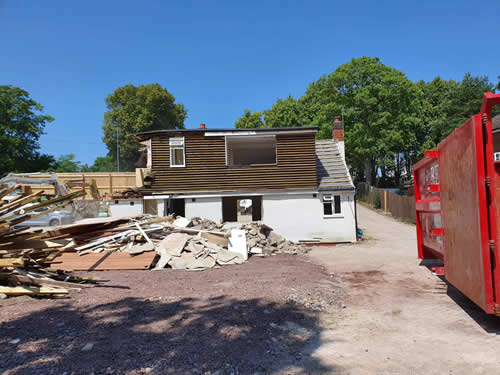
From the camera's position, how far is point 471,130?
462 cm

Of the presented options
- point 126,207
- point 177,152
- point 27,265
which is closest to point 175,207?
point 126,207

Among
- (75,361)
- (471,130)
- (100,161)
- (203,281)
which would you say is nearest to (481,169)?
(471,130)

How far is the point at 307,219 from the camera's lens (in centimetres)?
1661

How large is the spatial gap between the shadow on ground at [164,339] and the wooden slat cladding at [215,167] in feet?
35.9

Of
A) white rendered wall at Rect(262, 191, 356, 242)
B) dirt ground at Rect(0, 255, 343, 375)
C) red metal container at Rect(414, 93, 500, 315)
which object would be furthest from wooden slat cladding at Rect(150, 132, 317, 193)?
red metal container at Rect(414, 93, 500, 315)

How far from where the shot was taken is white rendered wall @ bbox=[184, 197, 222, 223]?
55.0ft

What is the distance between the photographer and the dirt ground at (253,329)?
3811mm

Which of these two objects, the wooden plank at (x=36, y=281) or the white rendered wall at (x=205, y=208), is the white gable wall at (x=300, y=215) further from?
the wooden plank at (x=36, y=281)

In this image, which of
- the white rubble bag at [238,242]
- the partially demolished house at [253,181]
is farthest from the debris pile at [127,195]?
the white rubble bag at [238,242]

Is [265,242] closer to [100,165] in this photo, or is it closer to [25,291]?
[25,291]

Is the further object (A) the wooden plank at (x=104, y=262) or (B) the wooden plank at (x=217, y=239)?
(B) the wooden plank at (x=217, y=239)

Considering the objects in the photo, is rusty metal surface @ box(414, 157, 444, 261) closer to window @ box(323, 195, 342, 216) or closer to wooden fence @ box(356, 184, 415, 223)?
window @ box(323, 195, 342, 216)

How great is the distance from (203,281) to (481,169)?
629cm

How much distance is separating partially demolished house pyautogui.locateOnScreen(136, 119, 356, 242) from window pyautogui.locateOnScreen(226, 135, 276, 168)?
0.75 m
